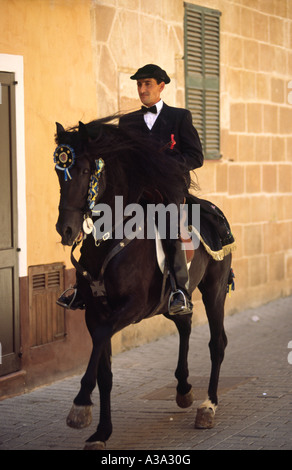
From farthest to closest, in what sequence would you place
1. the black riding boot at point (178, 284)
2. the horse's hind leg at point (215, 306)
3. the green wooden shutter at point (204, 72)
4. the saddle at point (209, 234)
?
1. the green wooden shutter at point (204, 72)
2. the horse's hind leg at point (215, 306)
3. the saddle at point (209, 234)
4. the black riding boot at point (178, 284)

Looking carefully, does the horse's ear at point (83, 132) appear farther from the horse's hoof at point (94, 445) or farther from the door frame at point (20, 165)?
the door frame at point (20, 165)

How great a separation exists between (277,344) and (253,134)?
3693 millimetres

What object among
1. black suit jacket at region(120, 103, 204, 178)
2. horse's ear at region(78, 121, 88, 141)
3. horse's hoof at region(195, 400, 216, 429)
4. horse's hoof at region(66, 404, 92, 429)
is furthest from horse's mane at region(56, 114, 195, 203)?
horse's hoof at region(195, 400, 216, 429)

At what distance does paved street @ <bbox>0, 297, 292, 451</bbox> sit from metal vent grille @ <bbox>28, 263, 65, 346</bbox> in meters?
0.49

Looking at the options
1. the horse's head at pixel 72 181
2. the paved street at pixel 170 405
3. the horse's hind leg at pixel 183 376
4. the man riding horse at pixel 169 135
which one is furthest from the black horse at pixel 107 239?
the horse's hind leg at pixel 183 376

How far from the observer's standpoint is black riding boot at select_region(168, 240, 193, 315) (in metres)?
6.63

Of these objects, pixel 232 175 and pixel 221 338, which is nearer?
pixel 221 338

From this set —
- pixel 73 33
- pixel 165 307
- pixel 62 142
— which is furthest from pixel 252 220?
pixel 62 142

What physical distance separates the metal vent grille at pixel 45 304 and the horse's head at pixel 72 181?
283 centimetres

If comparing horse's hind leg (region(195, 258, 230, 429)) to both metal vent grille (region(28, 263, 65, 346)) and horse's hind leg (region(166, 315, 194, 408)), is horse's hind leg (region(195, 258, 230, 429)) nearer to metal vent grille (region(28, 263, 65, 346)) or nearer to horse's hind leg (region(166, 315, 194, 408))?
horse's hind leg (region(166, 315, 194, 408))

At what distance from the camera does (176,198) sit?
6676 millimetres

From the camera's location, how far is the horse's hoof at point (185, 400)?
24.7 feet
